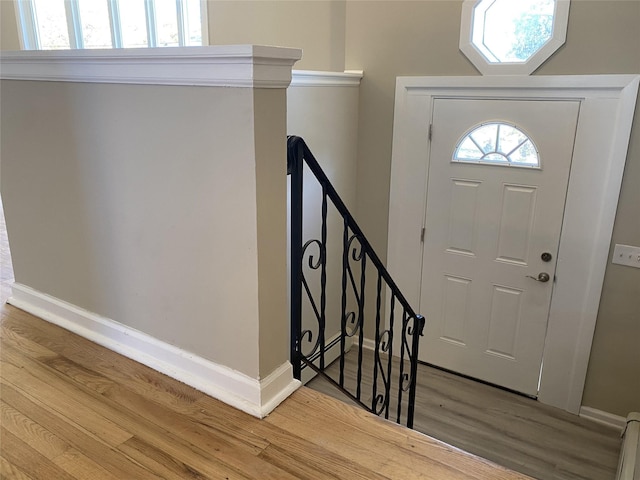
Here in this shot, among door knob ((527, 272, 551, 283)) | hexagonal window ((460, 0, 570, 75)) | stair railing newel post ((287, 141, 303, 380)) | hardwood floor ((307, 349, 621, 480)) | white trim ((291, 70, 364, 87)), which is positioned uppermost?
hexagonal window ((460, 0, 570, 75))

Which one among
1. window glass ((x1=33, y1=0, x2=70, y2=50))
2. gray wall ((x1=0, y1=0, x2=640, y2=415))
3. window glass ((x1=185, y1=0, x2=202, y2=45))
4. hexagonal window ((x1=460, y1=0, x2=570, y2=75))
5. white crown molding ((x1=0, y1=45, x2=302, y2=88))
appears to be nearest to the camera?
white crown molding ((x1=0, y1=45, x2=302, y2=88))

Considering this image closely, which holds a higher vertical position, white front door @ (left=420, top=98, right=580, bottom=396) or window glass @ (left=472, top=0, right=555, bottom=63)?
A: window glass @ (left=472, top=0, right=555, bottom=63)

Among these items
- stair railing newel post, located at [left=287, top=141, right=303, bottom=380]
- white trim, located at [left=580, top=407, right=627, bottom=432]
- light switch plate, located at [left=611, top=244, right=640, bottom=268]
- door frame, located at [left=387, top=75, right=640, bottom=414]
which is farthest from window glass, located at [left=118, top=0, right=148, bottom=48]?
white trim, located at [left=580, top=407, right=627, bottom=432]

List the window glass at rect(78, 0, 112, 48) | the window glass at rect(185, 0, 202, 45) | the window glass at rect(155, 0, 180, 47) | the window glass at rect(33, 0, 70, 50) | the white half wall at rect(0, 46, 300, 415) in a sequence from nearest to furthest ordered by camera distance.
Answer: the white half wall at rect(0, 46, 300, 415) → the window glass at rect(185, 0, 202, 45) → the window glass at rect(155, 0, 180, 47) → the window glass at rect(78, 0, 112, 48) → the window glass at rect(33, 0, 70, 50)

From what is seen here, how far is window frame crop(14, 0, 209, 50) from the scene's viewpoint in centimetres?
450

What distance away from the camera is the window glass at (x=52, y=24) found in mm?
5379

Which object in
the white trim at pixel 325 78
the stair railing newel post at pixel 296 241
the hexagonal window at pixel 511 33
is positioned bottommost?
the stair railing newel post at pixel 296 241

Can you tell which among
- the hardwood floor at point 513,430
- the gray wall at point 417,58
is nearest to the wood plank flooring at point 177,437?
the hardwood floor at point 513,430

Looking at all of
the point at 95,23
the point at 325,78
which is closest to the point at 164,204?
the point at 325,78

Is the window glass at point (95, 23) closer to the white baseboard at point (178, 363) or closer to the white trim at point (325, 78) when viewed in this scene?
the white trim at point (325, 78)

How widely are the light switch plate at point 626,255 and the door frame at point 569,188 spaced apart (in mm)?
56

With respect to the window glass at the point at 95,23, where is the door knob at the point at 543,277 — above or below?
below

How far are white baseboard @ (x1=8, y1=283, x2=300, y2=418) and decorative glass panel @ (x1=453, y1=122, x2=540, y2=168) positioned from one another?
7.46ft

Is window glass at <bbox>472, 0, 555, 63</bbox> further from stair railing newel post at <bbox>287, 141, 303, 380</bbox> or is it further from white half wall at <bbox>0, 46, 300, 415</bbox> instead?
white half wall at <bbox>0, 46, 300, 415</bbox>
